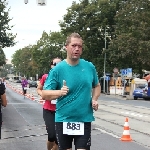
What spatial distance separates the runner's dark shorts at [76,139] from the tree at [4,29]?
25.0 metres

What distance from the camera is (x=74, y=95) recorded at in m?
4.89

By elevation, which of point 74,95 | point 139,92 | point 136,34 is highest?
point 136,34

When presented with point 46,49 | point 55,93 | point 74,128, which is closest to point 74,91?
point 55,93

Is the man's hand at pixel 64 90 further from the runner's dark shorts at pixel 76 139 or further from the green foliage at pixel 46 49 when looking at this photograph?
the green foliage at pixel 46 49

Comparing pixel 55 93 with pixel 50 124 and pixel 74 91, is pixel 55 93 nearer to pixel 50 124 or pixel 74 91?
pixel 74 91

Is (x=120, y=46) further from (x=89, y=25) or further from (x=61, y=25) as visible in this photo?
(x=61, y=25)

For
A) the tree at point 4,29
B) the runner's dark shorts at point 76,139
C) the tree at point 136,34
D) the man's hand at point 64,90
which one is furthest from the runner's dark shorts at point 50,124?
the tree at point 136,34

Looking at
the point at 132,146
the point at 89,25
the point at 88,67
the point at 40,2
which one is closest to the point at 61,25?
the point at 89,25

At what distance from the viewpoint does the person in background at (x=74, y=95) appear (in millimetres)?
4879

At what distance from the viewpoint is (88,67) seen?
502 cm

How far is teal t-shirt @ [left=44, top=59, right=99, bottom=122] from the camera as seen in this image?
488 centimetres

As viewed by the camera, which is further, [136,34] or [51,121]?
[136,34]

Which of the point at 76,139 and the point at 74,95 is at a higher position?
the point at 74,95

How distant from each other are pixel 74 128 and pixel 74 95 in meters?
0.34
